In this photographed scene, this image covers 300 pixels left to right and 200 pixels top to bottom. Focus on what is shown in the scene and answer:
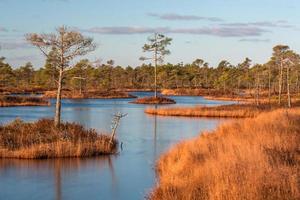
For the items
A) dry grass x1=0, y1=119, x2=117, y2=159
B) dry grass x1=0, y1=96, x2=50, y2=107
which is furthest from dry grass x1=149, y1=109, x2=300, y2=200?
dry grass x1=0, y1=96, x2=50, y2=107

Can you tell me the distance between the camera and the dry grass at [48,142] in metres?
20.3

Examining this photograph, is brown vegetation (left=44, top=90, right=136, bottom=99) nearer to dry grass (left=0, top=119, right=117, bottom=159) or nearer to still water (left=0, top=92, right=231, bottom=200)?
still water (left=0, top=92, right=231, bottom=200)

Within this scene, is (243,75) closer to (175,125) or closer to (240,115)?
(240,115)

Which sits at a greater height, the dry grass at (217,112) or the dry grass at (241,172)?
the dry grass at (241,172)

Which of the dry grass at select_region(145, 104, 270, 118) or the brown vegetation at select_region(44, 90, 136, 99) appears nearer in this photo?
the dry grass at select_region(145, 104, 270, 118)

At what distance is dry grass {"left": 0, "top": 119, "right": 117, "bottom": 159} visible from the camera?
66.7 ft

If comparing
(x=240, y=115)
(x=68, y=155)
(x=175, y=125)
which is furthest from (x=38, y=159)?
(x=240, y=115)

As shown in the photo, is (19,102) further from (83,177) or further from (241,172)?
(241,172)

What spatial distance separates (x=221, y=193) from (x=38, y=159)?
12015 mm

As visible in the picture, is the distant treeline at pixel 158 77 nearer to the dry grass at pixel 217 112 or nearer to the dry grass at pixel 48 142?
the dry grass at pixel 217 112

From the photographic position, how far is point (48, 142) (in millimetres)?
21422

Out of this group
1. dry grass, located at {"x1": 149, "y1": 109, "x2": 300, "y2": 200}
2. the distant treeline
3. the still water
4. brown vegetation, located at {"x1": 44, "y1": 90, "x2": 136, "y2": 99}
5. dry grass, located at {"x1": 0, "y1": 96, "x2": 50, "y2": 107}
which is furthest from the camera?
the distant treeline

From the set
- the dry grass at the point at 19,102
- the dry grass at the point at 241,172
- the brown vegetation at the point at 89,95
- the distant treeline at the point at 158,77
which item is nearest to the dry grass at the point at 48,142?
the dry grass at the point at 241,172

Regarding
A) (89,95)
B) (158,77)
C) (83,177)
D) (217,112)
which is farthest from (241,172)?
(158,77)
